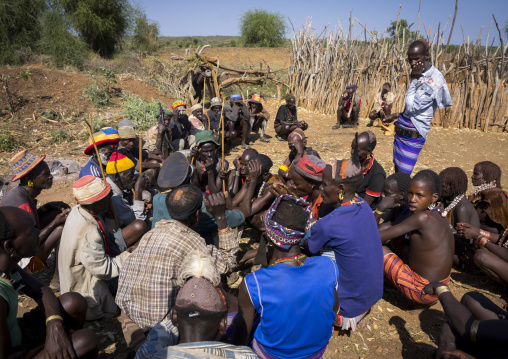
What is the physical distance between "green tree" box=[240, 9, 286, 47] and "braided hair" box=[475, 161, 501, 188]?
3704cm

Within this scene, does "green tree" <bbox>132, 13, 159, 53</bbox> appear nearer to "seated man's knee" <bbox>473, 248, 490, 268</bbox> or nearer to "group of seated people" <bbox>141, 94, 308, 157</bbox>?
"group of seated people" <bbox>141, 94, 308, 157</bbox>

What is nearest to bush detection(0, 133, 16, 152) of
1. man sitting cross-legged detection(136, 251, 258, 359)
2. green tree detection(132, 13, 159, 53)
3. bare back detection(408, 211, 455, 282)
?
man sitting cross-legged detection(136, 251, 258, 359)

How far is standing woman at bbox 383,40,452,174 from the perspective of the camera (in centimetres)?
450

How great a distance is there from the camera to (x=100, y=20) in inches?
807

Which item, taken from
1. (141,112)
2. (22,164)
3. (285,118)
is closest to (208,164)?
(22,164)

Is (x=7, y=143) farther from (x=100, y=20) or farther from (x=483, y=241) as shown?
(x=100, y=20)

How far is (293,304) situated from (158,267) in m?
0.99

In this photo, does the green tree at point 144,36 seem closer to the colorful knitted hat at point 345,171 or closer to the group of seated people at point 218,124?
the group of seated people at point 218,124

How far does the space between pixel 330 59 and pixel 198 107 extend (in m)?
6.32

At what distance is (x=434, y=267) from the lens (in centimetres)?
302


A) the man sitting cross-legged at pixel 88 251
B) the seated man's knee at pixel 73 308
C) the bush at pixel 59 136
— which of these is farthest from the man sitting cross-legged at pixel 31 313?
the bush at pixel 59 136

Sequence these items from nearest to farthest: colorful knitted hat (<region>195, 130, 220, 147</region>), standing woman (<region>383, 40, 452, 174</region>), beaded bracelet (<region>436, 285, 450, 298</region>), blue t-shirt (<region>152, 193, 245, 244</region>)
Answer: beaded bracelet (<region>436, 285, 450, 298</region>)
blue t-shirt (<region>152, 193, 245, 244</region>)
colorful knitted hat (<region>195, 130, 220, 147</region>)
standing woman (<region>383, 40, 452, 174</region>)

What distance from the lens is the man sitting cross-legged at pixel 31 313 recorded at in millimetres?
1915

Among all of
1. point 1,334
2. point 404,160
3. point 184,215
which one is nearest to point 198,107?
point 404,160
